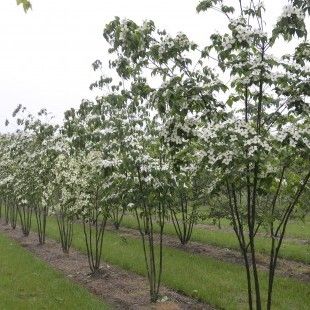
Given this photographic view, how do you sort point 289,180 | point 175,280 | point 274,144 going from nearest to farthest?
point 274,144 < point 289,180 < point 175,280

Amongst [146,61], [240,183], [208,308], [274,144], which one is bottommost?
[208,308]

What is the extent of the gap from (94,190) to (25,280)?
3515 mm

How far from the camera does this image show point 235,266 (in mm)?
15461

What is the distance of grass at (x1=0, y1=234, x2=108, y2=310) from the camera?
11.0 meters

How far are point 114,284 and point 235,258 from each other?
226 inches

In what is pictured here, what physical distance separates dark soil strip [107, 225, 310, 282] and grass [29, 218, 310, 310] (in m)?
0.77

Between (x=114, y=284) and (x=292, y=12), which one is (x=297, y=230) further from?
(x=292, y=12)

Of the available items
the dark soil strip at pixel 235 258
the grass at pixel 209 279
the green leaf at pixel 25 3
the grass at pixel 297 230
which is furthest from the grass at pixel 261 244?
the green leaf at pixel 25 3

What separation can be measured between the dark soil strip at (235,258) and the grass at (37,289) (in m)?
6.45

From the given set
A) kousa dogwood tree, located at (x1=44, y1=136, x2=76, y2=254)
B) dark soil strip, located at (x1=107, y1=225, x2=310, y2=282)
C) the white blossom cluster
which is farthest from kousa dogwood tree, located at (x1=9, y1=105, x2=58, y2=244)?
the white blossom cluster

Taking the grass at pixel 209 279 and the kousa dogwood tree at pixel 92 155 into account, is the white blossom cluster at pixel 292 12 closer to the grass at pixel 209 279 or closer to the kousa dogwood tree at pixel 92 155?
the kousa dogwood tree at pixel 92 155

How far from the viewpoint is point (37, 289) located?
12672 millimetres

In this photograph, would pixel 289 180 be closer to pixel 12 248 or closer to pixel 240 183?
pixel 240 183

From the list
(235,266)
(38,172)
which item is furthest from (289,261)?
(38,172)
